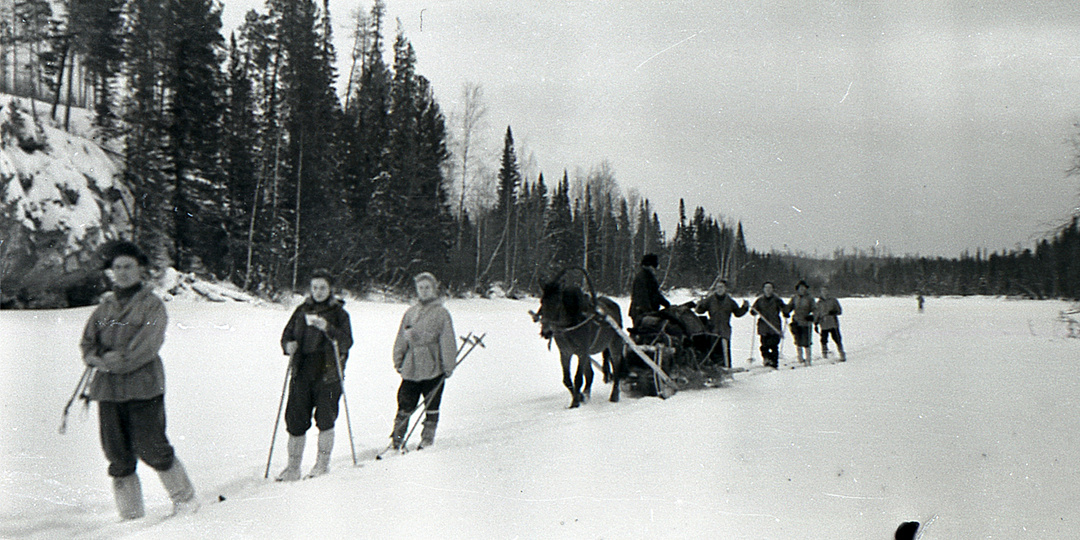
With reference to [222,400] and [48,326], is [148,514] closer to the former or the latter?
[222,400]

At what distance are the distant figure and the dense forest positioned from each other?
2874 mm

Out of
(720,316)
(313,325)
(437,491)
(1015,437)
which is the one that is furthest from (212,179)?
(1015,437)

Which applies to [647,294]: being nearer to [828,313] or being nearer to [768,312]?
[768,312]

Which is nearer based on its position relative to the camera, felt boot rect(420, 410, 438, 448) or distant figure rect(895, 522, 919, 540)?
distant figure rect(895, 522, 919, 540)

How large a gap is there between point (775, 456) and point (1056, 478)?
1739 millimetres

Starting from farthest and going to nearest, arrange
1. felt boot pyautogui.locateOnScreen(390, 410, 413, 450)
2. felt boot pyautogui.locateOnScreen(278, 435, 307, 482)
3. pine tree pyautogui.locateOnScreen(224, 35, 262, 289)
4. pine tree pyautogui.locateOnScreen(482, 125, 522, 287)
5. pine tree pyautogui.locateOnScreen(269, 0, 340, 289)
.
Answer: pine tree pyautogui.locateOnScreen(482, 125, 522, 287), pine tree pyautogui.locateOnScreen(269, 0, 340, 289), pine tree pyautogui.locateOnScreen(224, 35, 262, 289), felt boot pyautogui.locateOnScreen(390, 410, 413, 450), felt boot pyautogui.locateOnScreen(278, 435, 307, 482)

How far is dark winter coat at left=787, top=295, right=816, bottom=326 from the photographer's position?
1410cm

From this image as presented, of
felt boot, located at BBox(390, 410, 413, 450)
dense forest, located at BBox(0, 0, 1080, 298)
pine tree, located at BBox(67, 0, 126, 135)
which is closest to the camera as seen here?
felt boot, located at BBox(390, 410, 413, 450)

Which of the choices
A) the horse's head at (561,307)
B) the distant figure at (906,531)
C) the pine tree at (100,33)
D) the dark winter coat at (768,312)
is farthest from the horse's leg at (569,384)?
the pine tree at (100,33)

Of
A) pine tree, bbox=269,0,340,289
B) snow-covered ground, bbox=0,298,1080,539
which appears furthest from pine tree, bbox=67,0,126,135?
snow-covered ground, bbox=0,298,1080,539

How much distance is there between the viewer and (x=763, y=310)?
44.1ft

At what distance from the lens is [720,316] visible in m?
11.5

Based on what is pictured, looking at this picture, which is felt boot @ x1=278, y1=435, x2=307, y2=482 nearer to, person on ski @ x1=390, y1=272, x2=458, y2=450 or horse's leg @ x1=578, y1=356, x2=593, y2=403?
person on ski @ x1=390, y1=272, x2=458, y2=450

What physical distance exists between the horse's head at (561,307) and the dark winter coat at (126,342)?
499cm
